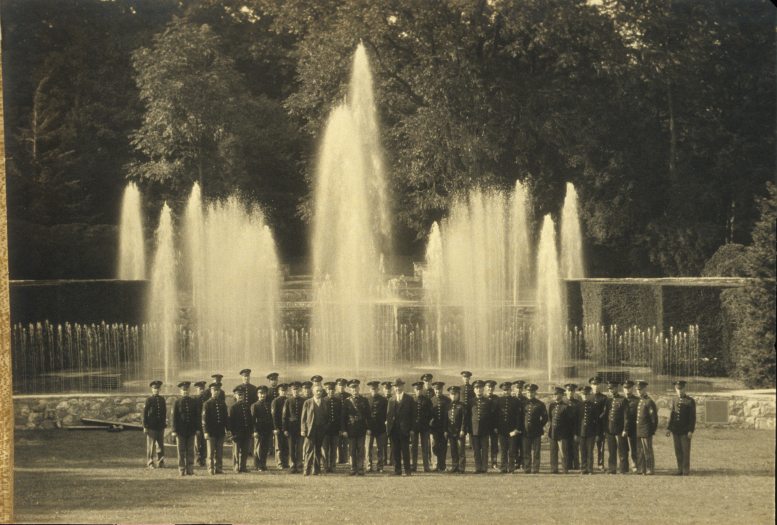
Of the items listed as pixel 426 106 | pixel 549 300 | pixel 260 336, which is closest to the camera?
pixel 260 336

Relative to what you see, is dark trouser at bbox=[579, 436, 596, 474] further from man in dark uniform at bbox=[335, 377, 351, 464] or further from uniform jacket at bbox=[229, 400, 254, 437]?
uniform jacket at bbox=[229, 400, 254, 437]

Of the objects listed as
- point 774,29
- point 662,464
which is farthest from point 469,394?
point 774,29

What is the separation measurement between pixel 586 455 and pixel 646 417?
77 cm

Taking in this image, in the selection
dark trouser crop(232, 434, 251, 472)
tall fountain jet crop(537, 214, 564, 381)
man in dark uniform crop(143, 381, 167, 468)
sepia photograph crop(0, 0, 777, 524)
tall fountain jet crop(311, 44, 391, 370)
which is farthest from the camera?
tall fountain jet crop(537, 214, 564, 381)

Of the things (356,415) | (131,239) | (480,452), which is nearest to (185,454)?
(356,415)

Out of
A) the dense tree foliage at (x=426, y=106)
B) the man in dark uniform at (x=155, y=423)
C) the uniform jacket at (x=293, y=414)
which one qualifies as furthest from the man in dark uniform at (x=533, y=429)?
the dense tree foliage at (x=426, y=106)

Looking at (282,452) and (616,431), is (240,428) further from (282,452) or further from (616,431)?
(616,431)

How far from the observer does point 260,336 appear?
17.8 m

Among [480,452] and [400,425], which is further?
[480,452]

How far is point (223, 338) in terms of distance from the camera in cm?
1697

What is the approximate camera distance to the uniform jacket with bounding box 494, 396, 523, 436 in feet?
40.5

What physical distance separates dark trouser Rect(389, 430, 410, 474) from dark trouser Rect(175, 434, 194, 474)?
2.18 metres

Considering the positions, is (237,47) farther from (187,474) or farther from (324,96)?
(187,474)

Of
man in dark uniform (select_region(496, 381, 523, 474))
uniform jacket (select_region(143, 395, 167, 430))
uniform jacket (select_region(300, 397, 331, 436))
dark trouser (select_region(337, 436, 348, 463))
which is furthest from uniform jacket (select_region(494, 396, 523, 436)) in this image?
uniform jacket (select_region(143, 395, 167, 430))
